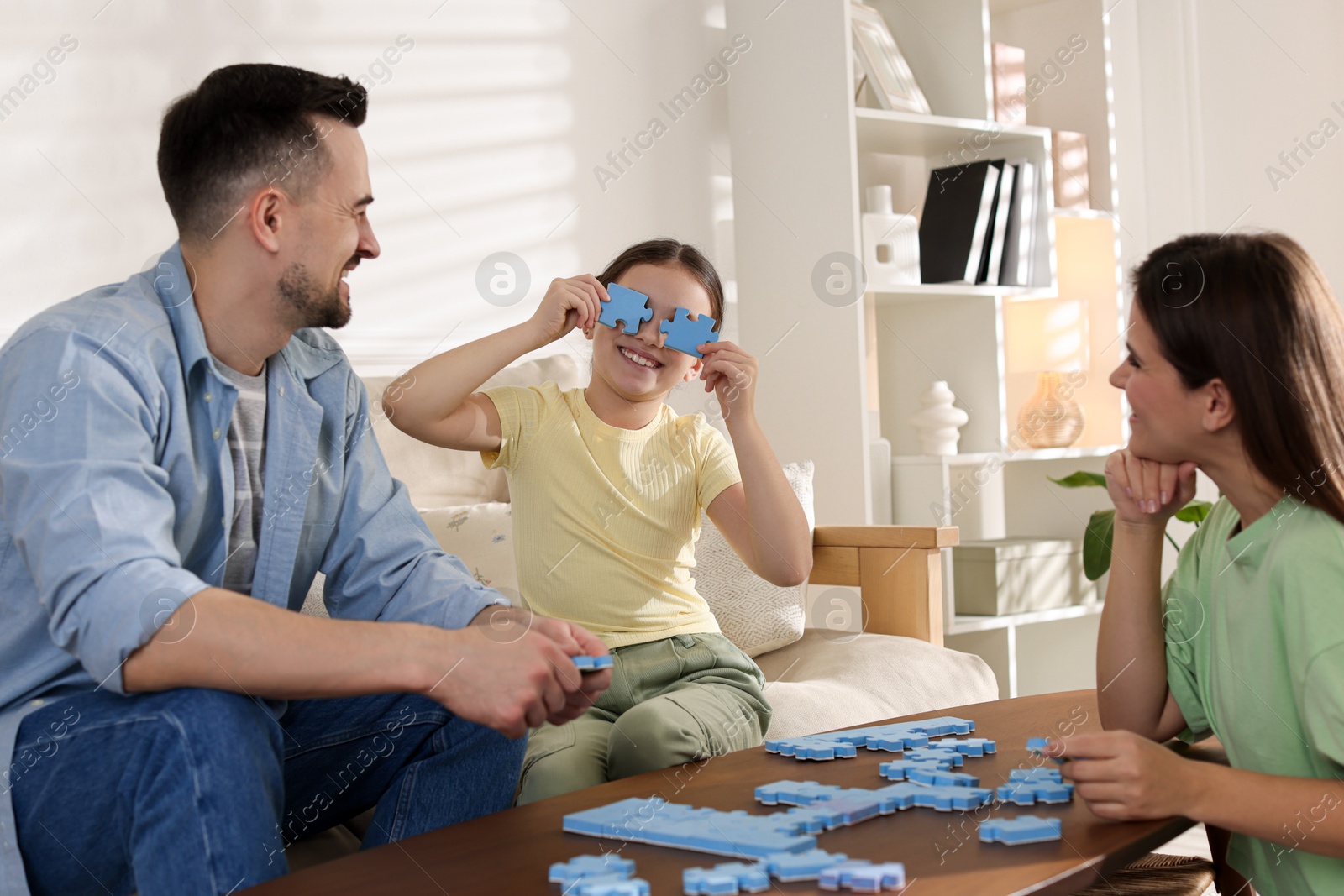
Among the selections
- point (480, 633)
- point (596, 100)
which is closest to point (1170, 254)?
point (480, 633)

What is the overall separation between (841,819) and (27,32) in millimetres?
2160

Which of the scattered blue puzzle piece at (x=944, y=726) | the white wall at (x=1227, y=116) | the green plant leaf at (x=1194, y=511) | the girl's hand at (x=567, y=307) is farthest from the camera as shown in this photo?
the white wall at (x=1227, y=116)

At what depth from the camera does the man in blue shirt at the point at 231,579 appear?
1.19 meters

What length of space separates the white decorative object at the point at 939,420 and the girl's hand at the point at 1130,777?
2185 mm

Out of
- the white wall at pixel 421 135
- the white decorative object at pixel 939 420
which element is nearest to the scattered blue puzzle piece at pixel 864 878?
the white wall at pixel 421 135

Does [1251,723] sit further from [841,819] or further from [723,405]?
[723,405]

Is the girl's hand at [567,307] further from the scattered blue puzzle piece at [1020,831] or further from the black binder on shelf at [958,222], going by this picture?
the black binder on shelf at [958,222]

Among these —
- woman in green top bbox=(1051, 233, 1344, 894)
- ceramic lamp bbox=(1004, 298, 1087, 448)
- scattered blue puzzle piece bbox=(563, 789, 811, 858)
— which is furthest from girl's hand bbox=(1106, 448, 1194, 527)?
ceramic lamp bbox=(1004, 298, 1087, 448)

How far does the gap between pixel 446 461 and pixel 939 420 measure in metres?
1.52

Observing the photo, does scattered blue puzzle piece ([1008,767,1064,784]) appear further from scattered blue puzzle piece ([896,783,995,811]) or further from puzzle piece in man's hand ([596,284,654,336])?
puzzle piece in man's hand ([596,284,654,336])

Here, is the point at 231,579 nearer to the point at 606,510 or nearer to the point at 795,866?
the point at 606,510

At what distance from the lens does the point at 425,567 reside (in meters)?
1.63

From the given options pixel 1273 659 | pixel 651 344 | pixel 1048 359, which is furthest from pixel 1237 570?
pixel 1048 359

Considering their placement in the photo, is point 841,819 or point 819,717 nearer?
point 841,819
